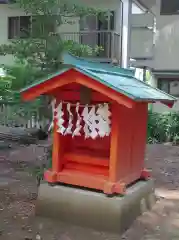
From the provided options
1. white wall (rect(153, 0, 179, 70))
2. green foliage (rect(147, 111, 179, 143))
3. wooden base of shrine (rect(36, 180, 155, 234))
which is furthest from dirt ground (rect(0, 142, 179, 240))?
white wall (rect(153, 0, 179, 70))

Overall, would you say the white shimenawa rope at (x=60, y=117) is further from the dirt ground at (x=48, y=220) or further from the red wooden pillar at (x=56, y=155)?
the dirt ground at (x=48, y=220)

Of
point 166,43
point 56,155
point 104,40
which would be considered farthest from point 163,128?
point 56,155

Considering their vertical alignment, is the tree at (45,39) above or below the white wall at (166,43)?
below

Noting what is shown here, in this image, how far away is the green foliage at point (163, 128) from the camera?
1389cm

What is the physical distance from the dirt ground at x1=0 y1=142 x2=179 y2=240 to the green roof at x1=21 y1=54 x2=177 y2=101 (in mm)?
1761

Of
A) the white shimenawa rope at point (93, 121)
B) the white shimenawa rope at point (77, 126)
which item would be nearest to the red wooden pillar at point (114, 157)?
the white shimenawa rope at point (93, 121)

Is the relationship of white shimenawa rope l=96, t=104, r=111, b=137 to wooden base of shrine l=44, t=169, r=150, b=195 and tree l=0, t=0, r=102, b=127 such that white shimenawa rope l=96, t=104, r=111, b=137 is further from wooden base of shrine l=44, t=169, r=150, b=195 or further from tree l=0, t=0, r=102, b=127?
tree l=0, t=0, r=102, b=127

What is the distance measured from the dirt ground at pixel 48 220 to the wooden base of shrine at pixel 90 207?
11 cm

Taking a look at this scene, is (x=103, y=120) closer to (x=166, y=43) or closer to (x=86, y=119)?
(x=86, y=119)

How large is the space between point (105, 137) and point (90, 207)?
1.04 m

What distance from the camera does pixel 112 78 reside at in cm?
503

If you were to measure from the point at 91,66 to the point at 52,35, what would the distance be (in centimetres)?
258

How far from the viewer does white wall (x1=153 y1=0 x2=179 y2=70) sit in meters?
15.4

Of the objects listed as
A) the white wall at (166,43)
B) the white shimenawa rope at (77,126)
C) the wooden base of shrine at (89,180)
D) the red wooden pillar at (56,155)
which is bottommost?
the wooden base of shrine at (89,180)
